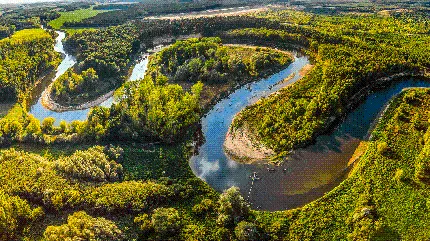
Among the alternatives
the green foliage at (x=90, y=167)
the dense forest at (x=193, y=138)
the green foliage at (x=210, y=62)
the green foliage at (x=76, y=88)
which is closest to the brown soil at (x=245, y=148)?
the dense forest at (x=193, y=138)

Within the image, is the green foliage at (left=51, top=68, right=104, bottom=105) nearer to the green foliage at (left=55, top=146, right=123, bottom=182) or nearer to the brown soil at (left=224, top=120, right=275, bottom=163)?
the green foliage at (left=55, top=146, right=123, bottom=182)

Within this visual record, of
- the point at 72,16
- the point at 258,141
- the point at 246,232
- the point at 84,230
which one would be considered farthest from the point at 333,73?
the point at 72,16

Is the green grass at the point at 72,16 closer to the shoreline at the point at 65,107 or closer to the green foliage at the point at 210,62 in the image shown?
the green foliage at the point at 210,62

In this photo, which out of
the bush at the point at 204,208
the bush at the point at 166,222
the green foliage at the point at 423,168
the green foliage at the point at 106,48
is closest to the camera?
the bush at the point at 166,222

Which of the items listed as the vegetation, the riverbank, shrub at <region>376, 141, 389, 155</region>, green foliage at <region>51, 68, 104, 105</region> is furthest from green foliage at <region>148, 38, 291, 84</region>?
shrub at <region>376, 141, 389, 155</region>

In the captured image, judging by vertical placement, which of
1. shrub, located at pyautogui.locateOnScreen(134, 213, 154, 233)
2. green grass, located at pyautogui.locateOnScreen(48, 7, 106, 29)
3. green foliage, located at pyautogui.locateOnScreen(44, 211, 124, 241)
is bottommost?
shrub, located at pyautogui.locateOnScreen(134, 213, 154, 233)

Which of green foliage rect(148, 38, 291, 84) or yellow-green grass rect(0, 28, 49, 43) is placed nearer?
green foliage rect(148, 38, 291, 84)

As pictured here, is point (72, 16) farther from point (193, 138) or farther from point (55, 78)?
point (193, 138)
